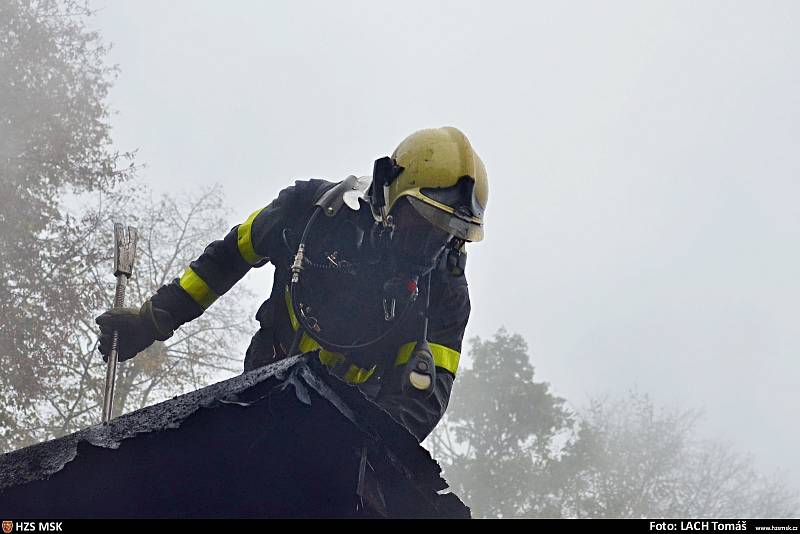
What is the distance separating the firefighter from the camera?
12.5ft

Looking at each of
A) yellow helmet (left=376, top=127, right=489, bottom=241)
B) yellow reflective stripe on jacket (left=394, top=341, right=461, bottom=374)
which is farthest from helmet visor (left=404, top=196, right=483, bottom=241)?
yellow reflective stripe on jacket (left=394, top=341, right=461, bottom=374)

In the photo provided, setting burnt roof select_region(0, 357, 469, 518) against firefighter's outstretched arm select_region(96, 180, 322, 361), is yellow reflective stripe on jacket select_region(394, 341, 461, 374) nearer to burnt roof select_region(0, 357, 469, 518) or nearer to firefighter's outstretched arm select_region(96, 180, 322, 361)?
firefighter's outstretched arm select_region(96, 180, 322, 361)

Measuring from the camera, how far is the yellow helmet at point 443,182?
3.79 m

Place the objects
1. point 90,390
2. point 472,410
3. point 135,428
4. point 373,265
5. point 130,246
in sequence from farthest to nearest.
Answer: point 472,410, point 90,390, point 130,246, point 373,265, point 135,428

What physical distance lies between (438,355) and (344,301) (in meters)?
0.50

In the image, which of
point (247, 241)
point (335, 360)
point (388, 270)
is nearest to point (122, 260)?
point (247, 241)

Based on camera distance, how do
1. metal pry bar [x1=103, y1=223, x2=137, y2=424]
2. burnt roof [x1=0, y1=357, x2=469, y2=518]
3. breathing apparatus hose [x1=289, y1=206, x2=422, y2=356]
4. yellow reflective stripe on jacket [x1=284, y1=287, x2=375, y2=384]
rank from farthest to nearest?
metal pry bar [x1=103, y1=223, x2=137, y2=424] → yellow reflective stripe on jacket [x1=284, y1=287, x2=375, y2=384] → breathing apparatus hose [x1=289, y1=206, x2=422, y2=356] → burnt roof [x1=0, y1=357, x2=469, y2=518]

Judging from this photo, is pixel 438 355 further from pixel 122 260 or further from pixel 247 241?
pixel 122 260

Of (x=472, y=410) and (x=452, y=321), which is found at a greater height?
(x=472, y=410)

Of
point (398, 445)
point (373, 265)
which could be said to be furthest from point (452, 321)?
point (398, 445)

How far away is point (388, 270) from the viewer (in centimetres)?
391
